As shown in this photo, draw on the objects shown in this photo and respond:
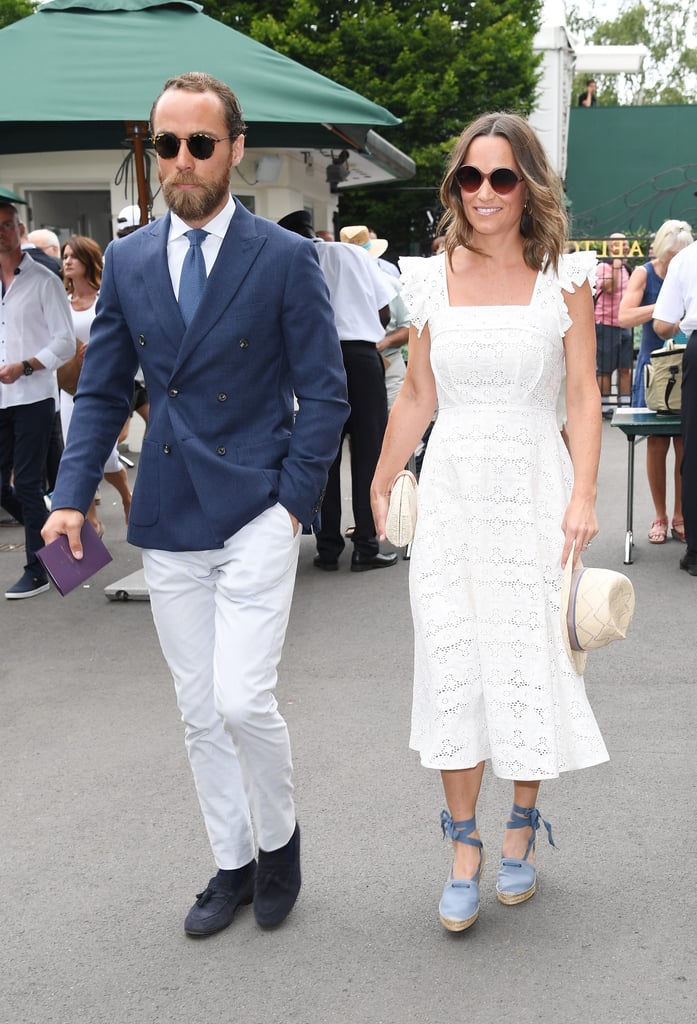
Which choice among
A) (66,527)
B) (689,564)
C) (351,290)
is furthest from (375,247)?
(66,527)

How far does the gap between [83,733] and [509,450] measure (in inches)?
107

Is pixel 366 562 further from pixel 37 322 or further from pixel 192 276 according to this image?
pixel 192 276

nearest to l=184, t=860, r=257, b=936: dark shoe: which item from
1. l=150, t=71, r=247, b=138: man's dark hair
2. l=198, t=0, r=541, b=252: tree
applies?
l=150, t=71, r=247, b=138: man's dark hair

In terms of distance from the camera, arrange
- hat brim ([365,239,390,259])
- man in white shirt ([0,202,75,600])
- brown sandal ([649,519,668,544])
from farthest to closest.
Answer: hat brim ([365,239,390,259])
brown sandal ([649,519,668,544])
man in white shirt ([0,202,75,600])

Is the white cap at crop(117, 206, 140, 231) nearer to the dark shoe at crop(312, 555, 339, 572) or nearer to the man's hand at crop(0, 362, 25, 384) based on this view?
the man's hand at crop(0, 362, 25, 384)

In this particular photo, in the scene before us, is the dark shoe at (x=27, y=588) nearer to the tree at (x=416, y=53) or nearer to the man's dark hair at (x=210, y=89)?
the man's dark hair at (x=210, y=89)

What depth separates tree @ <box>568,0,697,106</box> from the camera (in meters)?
65.4

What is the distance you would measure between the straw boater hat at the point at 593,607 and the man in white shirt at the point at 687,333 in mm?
4772

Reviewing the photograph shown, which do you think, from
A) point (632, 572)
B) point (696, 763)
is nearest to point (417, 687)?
point (696, 763)

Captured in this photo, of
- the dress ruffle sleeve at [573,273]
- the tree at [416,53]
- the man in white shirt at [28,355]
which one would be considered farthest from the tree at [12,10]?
the dress ruffle sleeve at [573,273]

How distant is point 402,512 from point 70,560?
92 centimetres

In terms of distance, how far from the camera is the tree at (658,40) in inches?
2576

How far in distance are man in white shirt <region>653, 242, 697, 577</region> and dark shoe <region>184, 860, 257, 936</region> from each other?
16.3 feet

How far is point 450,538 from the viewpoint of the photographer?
362cm
